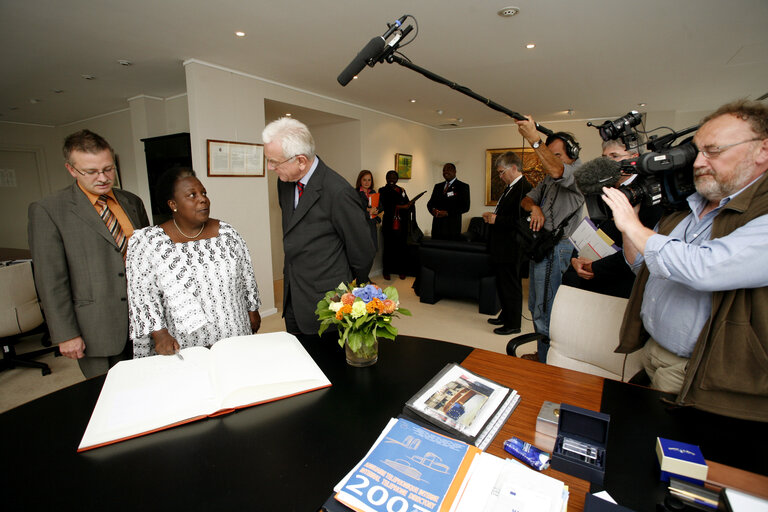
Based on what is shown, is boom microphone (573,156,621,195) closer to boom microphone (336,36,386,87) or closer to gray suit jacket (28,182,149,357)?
boom microphone (336,36,386,87)

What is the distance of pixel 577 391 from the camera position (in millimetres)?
1050

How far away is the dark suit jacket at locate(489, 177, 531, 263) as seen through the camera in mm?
3316

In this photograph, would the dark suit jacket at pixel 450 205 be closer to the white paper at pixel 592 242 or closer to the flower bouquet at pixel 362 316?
the white paper at pixel 592 242

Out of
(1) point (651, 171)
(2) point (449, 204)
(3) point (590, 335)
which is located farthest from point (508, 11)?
(2) point (449, 204)

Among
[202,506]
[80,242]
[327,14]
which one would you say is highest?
[327,14]

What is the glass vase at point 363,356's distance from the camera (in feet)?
3.89

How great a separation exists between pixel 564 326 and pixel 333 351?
3.28ft

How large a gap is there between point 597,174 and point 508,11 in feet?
5.19

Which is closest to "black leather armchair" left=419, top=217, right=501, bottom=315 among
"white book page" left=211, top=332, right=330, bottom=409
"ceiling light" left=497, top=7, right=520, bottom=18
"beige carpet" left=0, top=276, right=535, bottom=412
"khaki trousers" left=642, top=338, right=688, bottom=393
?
"beige carpet" left=0, top=276, right=535, bottom=412

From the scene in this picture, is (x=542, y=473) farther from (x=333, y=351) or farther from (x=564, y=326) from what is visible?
(x=564, y=326)

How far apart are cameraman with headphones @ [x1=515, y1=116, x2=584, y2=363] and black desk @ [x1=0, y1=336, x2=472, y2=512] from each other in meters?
1.86

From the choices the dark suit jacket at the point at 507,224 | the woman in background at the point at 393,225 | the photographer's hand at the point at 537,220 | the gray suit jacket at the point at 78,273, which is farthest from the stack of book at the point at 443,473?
the woman in background at the point at 393,225

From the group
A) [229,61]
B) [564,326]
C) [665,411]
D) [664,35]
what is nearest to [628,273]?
[564,326]

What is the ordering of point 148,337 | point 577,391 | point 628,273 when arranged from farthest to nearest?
point 628,273 → point 148,337 → point 577,391
